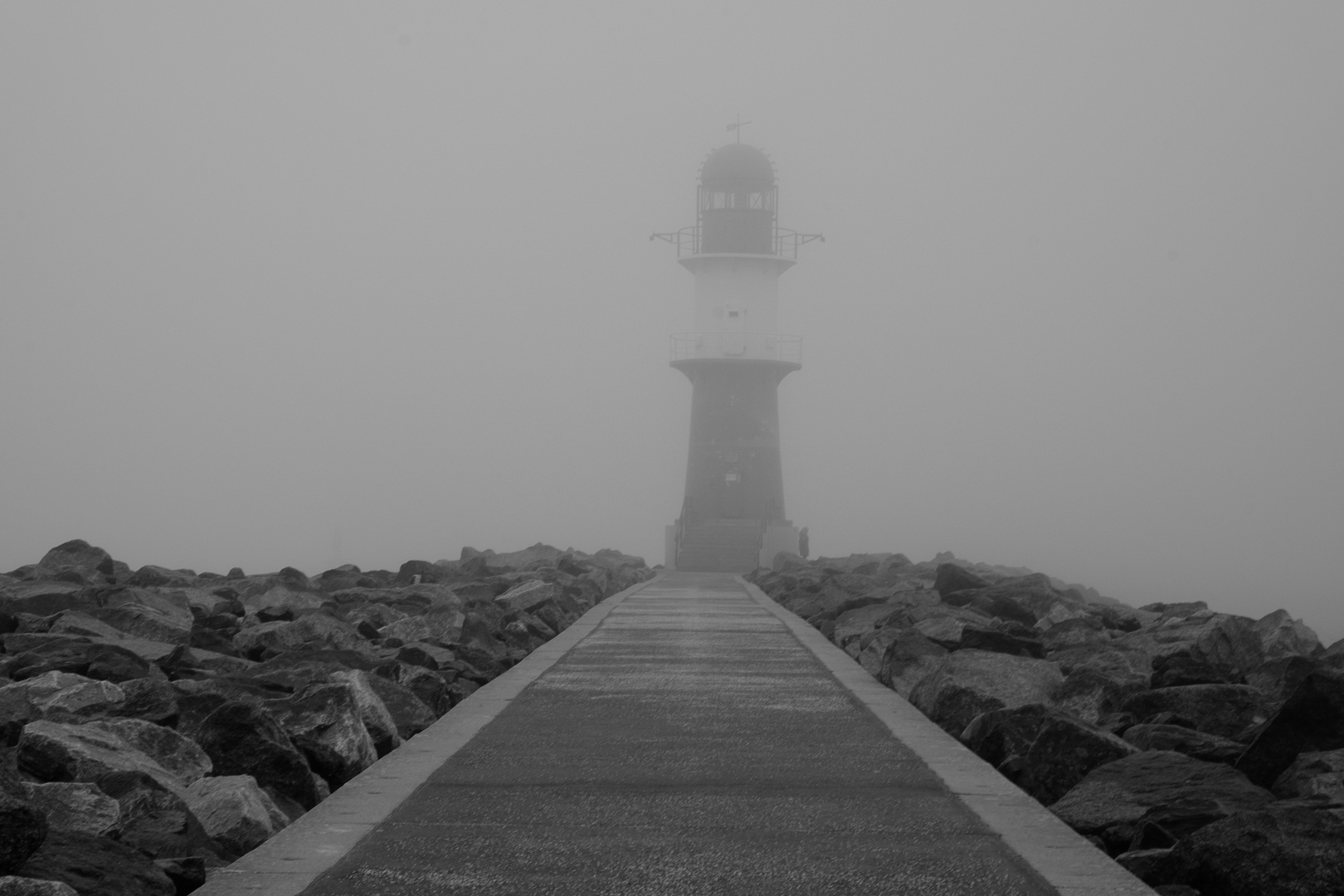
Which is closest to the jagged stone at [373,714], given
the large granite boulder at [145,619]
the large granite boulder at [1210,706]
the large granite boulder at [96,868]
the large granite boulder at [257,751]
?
the large granite boulder at [257,751]

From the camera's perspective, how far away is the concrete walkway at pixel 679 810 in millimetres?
4496

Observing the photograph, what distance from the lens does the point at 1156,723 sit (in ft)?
24.7

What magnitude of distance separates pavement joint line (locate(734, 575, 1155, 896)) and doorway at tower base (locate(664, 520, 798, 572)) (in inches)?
831

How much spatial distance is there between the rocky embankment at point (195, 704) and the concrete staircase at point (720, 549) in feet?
52.7

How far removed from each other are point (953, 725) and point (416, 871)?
354 cm

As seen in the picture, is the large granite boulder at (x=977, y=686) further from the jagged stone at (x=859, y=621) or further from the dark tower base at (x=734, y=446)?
the dark tower base at (x=734, y=446)

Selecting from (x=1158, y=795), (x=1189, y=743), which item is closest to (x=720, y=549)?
(x=1189, y=743)

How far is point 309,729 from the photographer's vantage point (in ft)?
20.1

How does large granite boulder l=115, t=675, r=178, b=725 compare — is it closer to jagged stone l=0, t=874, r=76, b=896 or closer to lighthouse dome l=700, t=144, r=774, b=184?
jagged stone l=0, t=874, r=76, b=896

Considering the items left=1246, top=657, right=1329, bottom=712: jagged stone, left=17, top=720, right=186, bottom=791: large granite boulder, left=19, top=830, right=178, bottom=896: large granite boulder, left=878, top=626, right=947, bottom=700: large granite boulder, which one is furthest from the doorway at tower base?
left=19, top=830, right=178, bottom=896: large granite boulder

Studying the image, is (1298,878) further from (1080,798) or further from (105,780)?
(105,780)

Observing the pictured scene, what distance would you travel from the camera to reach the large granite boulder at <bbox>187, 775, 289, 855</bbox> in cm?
497

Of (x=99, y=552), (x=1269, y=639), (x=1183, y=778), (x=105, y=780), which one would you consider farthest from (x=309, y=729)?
(x=99, y=552)

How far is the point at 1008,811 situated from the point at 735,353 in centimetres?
2703
